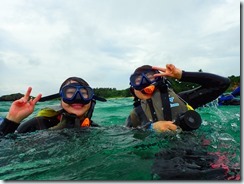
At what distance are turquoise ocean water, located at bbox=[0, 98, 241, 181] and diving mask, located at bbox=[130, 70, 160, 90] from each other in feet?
2.19

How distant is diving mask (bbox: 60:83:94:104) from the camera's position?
3.90 metres

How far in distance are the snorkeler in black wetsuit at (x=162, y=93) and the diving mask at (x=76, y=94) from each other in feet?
2.20

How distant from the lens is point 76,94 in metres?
3.89

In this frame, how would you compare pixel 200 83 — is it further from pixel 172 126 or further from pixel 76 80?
pixel 76 80

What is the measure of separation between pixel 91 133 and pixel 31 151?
2.94 feet

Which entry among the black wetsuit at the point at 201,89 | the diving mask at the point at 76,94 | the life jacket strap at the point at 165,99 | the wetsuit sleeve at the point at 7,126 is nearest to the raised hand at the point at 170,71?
the black wetsuit at the point at 201,89

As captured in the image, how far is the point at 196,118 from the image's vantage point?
308 cm

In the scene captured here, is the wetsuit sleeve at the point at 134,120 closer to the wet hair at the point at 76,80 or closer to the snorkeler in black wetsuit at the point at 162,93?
the snorkeler in black wetsuit at the point at 162,93

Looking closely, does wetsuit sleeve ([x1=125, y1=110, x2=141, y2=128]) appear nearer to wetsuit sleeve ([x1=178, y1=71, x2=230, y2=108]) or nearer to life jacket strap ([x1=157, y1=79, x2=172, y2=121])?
life jacket strap ([x1=157, y1=79, x2=172, y2=121])

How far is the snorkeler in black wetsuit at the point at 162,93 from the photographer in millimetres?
3789

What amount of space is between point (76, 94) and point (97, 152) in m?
1.13

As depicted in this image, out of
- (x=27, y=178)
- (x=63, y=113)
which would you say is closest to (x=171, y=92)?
(x=63, y=113)

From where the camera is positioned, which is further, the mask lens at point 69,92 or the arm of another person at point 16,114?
the mask lens at point 69,92

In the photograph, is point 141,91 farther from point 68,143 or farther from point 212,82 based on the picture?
point 68,143
